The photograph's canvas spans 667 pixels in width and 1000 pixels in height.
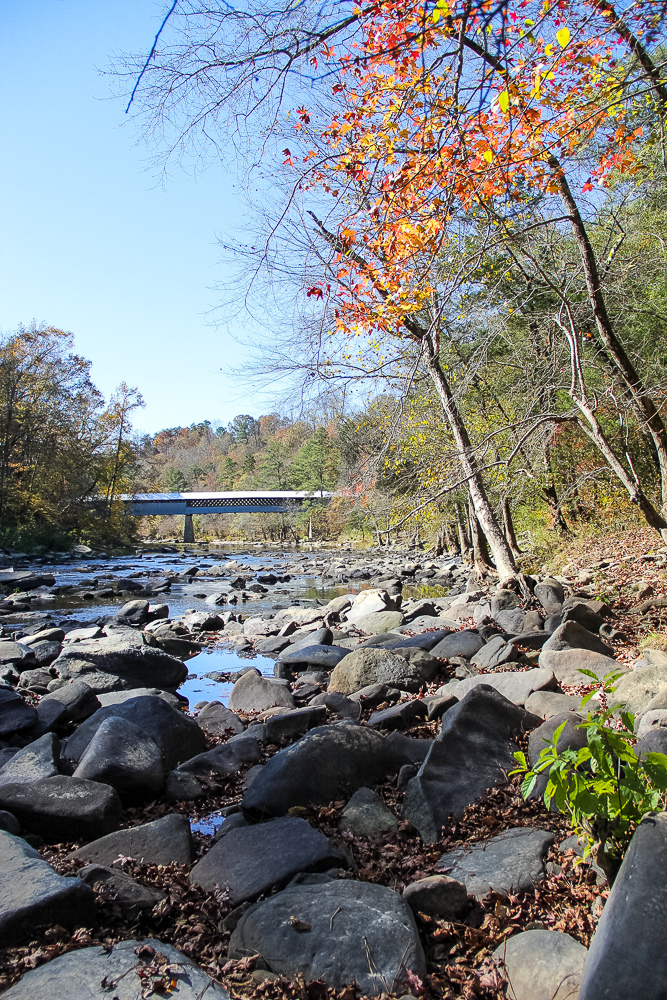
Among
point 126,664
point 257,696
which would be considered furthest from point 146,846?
point 126,664

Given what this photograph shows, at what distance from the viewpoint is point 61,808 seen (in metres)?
3.85

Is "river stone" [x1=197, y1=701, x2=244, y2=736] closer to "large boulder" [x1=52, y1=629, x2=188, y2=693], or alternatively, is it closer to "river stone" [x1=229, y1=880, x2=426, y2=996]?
"large boulder" [x1=52, y1=629, x2=188, y2=693]

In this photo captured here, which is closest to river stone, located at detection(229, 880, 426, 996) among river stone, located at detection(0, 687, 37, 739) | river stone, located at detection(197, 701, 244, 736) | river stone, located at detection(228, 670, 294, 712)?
river stone, located at detection(197, 701, 244, 736)

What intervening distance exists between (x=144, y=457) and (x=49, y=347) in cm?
1098

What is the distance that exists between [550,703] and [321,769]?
71.8 inches

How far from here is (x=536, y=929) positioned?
2.66 meters

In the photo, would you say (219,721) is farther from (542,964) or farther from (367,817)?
(542,964)

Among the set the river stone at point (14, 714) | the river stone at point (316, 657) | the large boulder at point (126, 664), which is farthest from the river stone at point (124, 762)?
the river stone at point (316, 657)

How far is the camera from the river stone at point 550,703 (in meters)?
4.80

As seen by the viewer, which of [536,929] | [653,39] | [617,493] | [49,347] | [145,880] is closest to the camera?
[536,929]

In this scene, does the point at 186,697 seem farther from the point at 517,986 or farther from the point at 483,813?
the point at 517,986

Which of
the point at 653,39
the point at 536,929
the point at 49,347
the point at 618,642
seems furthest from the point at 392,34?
the point at 49,347

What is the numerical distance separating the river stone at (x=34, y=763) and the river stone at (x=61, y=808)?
13cm

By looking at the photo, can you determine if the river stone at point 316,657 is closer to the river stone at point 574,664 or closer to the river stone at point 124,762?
the river stone at point 574,664
